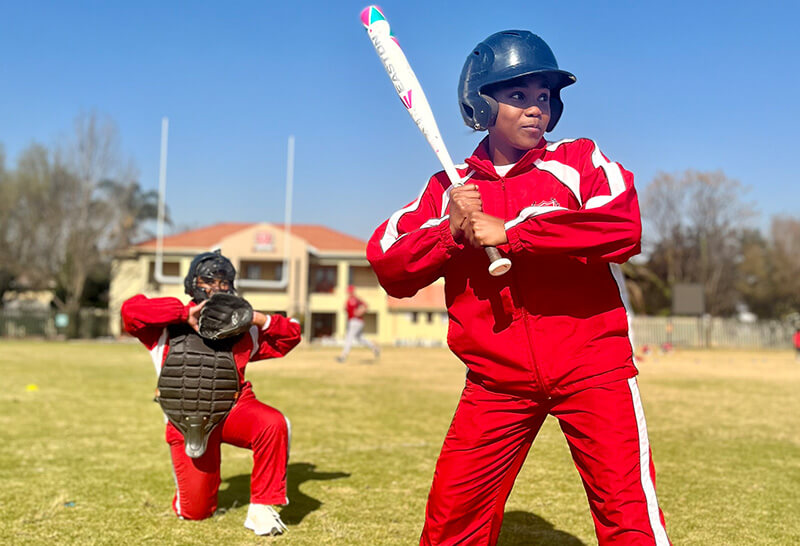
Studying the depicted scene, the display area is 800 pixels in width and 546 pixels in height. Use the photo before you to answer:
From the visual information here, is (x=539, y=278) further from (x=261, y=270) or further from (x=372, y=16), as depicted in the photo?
(x=261, y=270)

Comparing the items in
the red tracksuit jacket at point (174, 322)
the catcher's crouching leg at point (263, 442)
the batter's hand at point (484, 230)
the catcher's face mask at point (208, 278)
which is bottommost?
the catcher's crouching leg at point (263, 442)

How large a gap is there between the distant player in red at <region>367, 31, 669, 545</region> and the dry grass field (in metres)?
1.69

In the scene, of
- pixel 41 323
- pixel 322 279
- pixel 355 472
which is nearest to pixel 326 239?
pixel 322 279

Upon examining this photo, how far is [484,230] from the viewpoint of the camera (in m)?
2.59

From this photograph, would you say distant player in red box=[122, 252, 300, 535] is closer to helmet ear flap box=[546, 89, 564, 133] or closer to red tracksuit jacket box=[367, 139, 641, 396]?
red tracksuit jacket box=[367, 139, 641, 396]

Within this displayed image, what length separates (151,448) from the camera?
24.5 ft

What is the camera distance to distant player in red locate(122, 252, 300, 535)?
445 centimetres

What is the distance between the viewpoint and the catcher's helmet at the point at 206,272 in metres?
4.75

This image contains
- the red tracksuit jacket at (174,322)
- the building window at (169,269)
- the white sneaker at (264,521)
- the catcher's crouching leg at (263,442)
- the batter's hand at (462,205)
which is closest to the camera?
the batter's hand at (462,205)

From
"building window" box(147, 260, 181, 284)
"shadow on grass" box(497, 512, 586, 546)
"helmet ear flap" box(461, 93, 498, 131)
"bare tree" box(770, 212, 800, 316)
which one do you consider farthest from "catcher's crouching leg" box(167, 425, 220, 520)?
"bare tree" box(770, 212, 800, 316)

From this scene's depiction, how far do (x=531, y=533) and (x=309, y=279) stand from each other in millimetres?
42505

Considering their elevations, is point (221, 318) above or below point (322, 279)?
below

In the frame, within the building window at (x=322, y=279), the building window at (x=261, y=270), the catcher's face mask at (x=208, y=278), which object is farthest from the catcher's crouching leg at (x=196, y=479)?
the building window at (x=322, y=279)

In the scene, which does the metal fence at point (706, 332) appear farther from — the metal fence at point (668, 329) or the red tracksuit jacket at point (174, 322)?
the red tracksuit jacket at point (174, 322)
